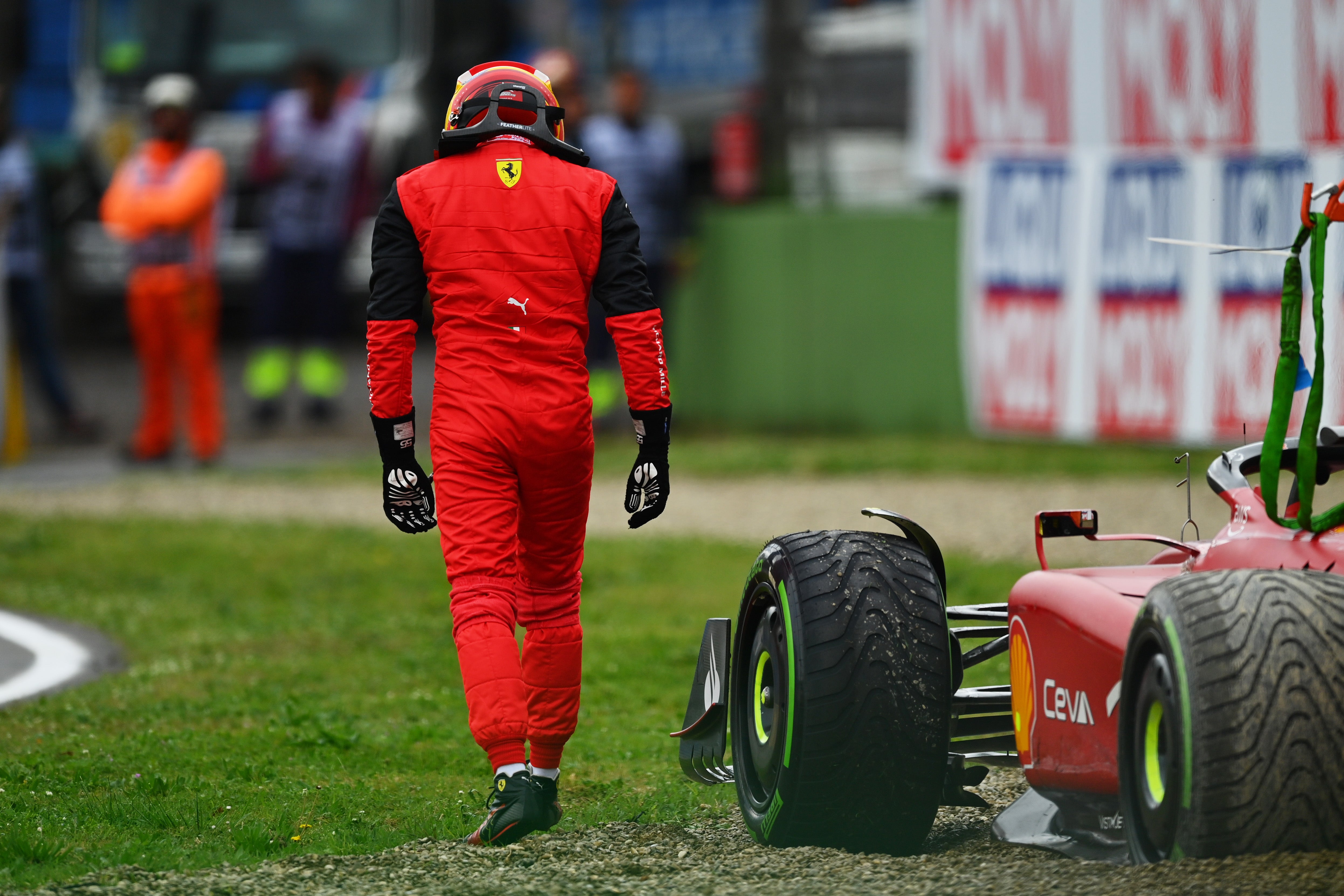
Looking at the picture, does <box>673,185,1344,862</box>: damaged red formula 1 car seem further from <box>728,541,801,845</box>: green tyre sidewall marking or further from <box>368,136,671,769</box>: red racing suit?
<box>368,136,671,769</box>: red racing suit

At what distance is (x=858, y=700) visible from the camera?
4262mm

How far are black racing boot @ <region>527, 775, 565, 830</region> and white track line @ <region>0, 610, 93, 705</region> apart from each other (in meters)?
2.65

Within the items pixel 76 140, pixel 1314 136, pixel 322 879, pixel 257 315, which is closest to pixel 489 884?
pixel 322 879

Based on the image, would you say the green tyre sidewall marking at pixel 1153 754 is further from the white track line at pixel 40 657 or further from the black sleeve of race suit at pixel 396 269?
the white track line at pixel 40 657

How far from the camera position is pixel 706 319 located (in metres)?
15.0

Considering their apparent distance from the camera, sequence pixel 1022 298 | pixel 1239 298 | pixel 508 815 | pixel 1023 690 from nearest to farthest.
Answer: pixel 1023 690
pixel 508 815
pixel 1239 298
pixel 1022 298

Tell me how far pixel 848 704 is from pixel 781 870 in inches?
13.9

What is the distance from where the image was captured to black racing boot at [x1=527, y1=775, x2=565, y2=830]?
4668mm

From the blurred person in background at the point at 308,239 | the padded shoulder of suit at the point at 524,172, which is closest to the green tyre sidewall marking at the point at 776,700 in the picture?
the padded shoulder of suit at the point at 524,172

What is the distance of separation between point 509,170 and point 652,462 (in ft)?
2.52

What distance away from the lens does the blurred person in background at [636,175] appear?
1388 cm

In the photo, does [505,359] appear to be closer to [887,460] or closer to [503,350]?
[503,350]

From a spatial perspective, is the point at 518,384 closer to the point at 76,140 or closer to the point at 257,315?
the point at 257,315

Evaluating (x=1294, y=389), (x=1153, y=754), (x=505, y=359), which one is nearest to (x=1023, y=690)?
(x=1153, y=754)
